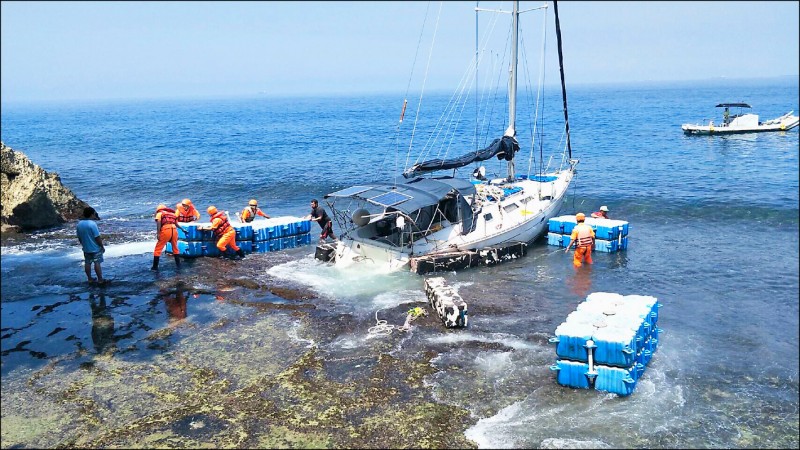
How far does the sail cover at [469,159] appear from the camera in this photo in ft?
73.9

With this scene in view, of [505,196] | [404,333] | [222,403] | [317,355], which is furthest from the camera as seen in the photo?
[505,196]

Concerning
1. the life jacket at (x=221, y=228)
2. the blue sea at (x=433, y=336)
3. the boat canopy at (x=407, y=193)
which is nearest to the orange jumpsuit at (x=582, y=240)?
the blue sea at (x=433, y=336)

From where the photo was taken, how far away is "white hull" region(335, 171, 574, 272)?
64.2 ft

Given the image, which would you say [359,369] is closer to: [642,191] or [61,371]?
[61,371]

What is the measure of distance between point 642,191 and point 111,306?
2743cm

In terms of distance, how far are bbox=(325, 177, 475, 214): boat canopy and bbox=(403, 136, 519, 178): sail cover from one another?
1.26m

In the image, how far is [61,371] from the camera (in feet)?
40.6

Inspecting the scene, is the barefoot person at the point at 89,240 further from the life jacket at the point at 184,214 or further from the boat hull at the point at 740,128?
the boat hull at the point at 740,128

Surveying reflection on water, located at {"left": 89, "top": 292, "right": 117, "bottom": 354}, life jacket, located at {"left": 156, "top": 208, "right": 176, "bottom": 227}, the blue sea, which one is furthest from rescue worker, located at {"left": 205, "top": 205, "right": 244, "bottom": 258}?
reflection on water, located at {"left": 89, "top": 292, "right": 117, "bottom": 354}

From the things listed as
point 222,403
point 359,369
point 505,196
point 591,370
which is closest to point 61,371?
point 222,403

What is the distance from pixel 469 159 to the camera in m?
23.2

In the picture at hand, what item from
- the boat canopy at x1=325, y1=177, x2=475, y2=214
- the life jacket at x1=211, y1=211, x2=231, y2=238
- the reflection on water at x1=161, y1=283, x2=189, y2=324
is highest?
the boat canopy at x1=325, y1=177, x2=475, y2=214

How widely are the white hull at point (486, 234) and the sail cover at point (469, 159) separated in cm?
142

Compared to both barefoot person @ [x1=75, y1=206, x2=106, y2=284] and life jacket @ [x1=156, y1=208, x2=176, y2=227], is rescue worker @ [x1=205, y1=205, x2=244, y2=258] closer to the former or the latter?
life jacket @ [x1=156, y1=208, x2=176, y2=227]
